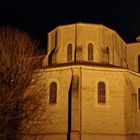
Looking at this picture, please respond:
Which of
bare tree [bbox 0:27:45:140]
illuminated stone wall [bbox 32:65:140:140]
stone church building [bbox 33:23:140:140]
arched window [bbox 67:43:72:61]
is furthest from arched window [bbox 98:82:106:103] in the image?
bare tree [bbox 0:27:45:140]

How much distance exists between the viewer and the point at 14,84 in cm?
2184

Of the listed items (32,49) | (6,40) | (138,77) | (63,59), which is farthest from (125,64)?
(6,40)

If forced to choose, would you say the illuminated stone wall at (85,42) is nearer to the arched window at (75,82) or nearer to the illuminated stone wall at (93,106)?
the illuminated stone wall at (93,106)

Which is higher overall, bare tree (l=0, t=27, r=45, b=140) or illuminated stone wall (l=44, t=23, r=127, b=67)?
illuminated stone wall (l=44, t=23, r=127, b=67)

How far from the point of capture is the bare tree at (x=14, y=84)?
2033 cm

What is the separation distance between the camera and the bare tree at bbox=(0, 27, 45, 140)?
66.7 feet

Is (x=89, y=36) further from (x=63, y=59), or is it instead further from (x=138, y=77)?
(x=138, y=77)

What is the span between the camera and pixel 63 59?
33656 millimetres

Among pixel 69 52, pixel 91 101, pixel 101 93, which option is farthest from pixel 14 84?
pixel 69 52

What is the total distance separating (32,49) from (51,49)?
877 centimetres

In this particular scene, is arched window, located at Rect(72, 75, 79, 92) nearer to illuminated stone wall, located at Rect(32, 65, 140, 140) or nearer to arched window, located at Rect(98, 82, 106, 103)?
illuminated stone wall, located at Rect(32, 65, 140, 140)

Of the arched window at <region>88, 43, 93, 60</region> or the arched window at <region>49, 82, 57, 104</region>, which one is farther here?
the arched window at <region>88, 43, 93, 60</region>

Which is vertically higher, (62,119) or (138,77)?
(138,77)

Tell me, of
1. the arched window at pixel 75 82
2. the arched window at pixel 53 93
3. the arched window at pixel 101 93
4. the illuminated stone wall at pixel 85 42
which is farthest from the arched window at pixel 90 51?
the arched window at pixel 53 93
